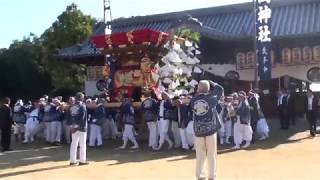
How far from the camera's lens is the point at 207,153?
873 centimetres

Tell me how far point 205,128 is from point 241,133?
636 cm

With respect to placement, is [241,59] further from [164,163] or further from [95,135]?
[164,163]

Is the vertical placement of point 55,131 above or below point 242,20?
below

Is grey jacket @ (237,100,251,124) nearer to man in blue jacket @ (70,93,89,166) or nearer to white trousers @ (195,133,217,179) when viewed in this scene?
man in blue jacket @ (70,93,89,166)

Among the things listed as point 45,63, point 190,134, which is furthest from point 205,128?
point 45,63

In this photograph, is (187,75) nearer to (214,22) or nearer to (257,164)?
(257,164)

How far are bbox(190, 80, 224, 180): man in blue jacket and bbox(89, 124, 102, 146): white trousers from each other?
7.21 m

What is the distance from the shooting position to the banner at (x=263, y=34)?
18.0m

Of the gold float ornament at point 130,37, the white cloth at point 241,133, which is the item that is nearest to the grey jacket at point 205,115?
the white cloth at point 241,133

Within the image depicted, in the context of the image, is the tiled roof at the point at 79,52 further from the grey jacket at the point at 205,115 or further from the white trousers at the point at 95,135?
the grey jacket at the point at 205,115

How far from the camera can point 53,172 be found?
1099cm

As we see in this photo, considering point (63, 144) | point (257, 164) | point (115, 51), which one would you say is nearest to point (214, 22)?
point (115, 51)

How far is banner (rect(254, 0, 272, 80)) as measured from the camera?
1805cm

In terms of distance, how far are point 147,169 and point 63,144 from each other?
653 cm
